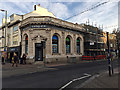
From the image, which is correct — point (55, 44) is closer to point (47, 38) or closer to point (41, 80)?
point (47, 38)

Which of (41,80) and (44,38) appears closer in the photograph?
(41,80)

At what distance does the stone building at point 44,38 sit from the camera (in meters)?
18.6

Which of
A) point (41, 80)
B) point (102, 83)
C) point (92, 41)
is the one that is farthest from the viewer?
point (92, 41)

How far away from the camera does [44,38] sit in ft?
61.2

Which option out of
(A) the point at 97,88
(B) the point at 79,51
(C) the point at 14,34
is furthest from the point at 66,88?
(C) the point at 14,34

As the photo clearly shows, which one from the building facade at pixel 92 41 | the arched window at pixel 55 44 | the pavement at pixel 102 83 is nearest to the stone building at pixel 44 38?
the arched window at pixel 55 44

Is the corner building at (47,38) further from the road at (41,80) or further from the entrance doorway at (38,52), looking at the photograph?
the road at (41,80)

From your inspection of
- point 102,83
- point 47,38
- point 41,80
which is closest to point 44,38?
point 47,38

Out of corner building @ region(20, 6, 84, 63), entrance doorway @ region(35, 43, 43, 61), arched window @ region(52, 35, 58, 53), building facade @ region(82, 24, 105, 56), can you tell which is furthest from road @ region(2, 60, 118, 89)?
building facade @ region(82, 24, 105, 56)

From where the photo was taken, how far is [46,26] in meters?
18.9

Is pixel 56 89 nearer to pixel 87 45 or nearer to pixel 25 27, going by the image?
pixel 25 27

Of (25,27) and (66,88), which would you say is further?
(25,27)

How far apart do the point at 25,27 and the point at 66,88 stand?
58.2 ft

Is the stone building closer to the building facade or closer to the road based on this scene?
the building facade
